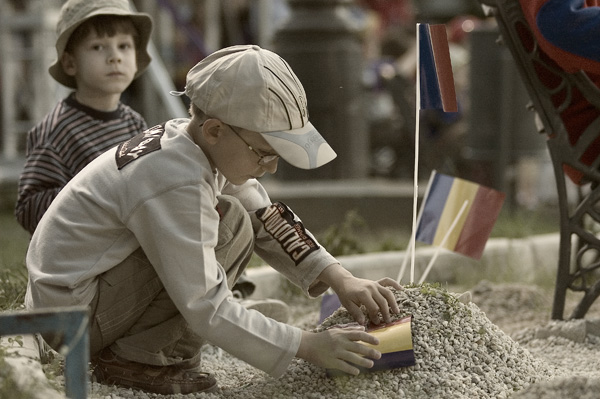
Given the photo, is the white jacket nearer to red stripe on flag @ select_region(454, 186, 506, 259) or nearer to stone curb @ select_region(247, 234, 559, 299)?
red stripe on flag @ select_region(454, 186, 506, 259)

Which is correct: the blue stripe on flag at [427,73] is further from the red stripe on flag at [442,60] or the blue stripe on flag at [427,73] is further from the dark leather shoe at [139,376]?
the dark leather shoe at [139,376]

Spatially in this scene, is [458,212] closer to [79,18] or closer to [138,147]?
[138,147]

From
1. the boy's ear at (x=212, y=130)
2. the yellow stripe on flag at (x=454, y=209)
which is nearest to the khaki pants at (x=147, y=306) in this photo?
the boy's ear at (x=212, y=130)

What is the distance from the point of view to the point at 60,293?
2562mm

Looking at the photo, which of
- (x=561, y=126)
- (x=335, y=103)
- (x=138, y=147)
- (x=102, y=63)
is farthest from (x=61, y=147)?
(x=335, y=103)

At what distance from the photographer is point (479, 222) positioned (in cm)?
352

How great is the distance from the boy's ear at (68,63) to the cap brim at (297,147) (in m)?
1.53

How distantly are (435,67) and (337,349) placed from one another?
3.50 feet

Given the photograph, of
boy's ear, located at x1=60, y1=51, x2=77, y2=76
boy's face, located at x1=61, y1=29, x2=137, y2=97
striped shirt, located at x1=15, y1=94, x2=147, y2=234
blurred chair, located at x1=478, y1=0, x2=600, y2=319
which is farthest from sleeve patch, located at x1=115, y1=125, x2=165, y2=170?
blurred chair, located at x1=478, y1=0, x2=600, y2=319

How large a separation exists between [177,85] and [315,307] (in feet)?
20.3

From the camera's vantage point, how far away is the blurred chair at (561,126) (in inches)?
137

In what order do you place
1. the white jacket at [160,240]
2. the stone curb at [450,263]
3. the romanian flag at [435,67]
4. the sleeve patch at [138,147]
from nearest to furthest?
1. the white jacket at [160,240]
2. the sleeve patch at [138,147]
3. the romanian flag at [435,67]
4. the stone curb at [450,263]

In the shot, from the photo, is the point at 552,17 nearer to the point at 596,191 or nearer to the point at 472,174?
the point at 596,191

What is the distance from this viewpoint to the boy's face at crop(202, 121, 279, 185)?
2.48 metres
